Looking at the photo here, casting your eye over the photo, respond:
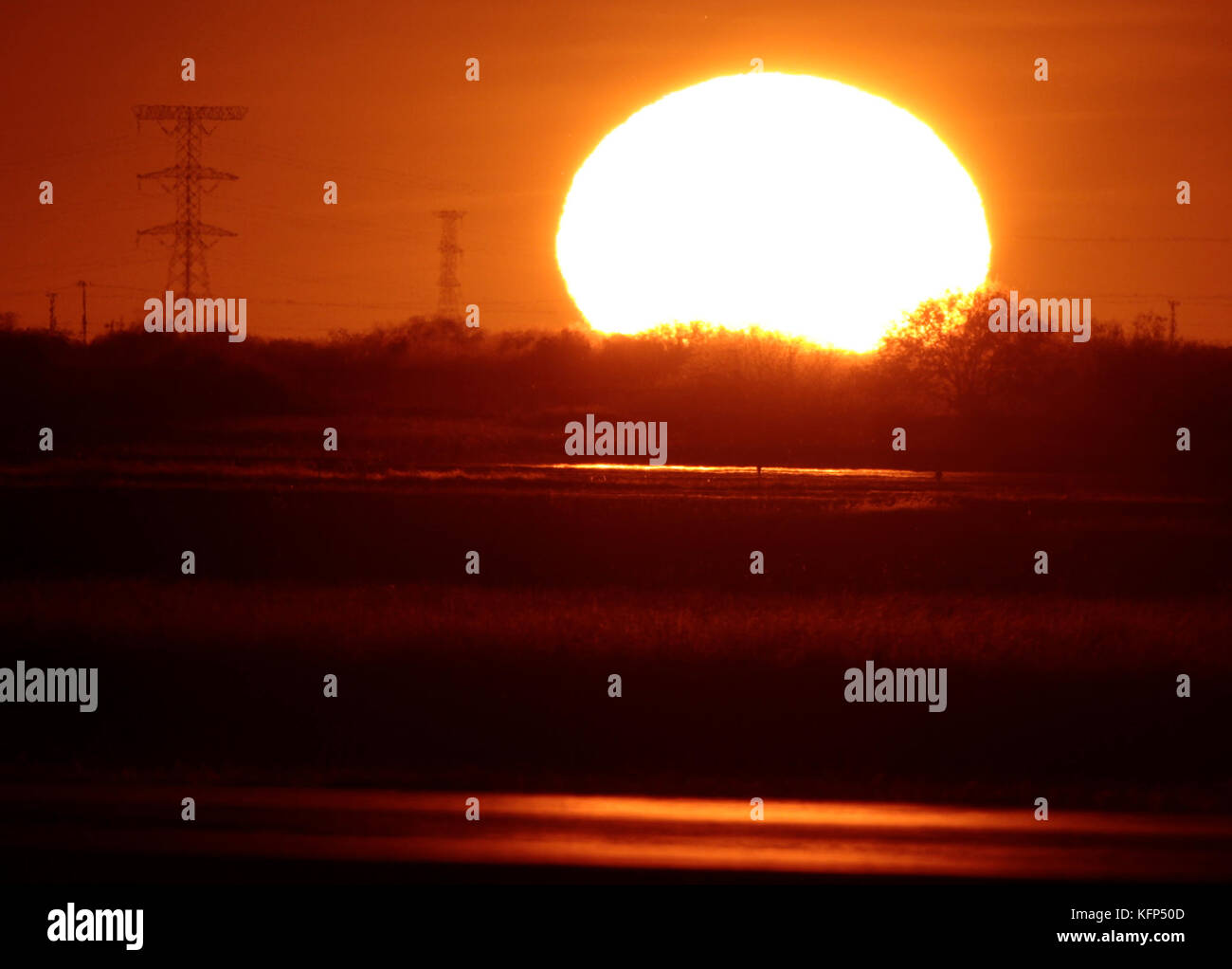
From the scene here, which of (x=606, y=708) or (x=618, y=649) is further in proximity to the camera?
(x=618, y=649)

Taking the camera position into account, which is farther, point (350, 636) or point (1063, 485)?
point (1063, 485)

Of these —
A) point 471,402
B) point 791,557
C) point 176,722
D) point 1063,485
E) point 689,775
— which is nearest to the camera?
point 689,775

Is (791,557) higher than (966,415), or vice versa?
(966,415)

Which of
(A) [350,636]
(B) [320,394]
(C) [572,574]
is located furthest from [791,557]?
(B) [320,394]

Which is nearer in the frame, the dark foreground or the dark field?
the dark foreground

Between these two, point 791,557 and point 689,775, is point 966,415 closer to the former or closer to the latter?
point 791,557

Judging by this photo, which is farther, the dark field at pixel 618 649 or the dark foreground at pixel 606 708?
the dark field at pixel 618 649

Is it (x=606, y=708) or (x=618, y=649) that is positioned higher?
(x=618, y=649)
